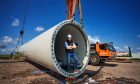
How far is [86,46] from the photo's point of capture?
275 inches

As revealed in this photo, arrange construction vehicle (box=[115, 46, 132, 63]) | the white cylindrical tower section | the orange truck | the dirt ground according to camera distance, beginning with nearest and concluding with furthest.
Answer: the white cylindrical tower section < the dirt ground < the orange truck < construction vehicle (box=[115, 46, 132, 63])

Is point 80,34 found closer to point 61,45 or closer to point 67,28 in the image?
point 67,28

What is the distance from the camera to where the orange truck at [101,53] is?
44.5ft

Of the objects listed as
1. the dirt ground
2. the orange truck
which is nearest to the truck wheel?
the orange truck

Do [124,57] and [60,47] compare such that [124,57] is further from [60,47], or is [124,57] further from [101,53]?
[60,47]

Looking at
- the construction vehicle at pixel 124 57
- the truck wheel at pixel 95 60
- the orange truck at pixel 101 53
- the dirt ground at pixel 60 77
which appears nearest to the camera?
the dirt ground at pixel 60 77

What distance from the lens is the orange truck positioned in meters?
13.6

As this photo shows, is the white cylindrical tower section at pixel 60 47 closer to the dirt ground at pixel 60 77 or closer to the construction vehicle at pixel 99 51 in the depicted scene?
the dirt ground at pixel 60 77

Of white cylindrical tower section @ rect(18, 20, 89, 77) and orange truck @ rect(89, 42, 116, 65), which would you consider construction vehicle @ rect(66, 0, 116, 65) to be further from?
white cylindrical tower section @ rect(18, 20, 89, 77)

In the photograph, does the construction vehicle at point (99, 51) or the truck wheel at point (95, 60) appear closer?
the truck wheel at point (95, 60)

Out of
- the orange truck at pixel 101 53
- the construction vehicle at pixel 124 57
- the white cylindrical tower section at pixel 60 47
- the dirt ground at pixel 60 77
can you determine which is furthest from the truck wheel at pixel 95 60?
the white cylindrical tower section at pixel 60 47

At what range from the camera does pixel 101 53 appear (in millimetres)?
13781

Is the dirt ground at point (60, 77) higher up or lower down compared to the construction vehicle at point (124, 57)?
lower down

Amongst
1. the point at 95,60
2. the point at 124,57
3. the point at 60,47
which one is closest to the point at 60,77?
the point at 60,47
